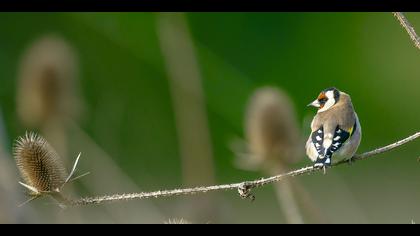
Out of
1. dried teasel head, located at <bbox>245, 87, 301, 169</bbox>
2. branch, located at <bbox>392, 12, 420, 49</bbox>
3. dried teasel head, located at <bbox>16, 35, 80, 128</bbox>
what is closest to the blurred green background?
dried teasel head, located at <bbox>16, 35, 80, 128</bbox>

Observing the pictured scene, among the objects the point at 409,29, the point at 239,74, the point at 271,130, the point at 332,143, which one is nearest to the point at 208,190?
the point at 409,29

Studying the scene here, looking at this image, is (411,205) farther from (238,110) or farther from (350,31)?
(350,31)

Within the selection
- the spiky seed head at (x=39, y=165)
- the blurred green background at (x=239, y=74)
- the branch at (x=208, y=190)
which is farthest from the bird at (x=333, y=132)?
the blurred green background at (x=239, y=74)

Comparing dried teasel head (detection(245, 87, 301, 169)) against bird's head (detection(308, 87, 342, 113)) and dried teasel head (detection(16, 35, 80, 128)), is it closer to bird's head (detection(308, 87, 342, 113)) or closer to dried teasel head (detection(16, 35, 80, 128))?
bird's head (detection(308, 87, 342, 113))

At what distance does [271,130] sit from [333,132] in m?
1.30

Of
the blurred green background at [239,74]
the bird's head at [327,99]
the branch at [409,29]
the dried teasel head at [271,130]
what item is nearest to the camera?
the branch at [409,29]

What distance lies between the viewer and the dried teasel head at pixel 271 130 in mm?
4320

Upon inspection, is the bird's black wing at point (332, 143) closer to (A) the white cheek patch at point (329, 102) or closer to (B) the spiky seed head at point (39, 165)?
(A) the white cheek patch at point (329, 102)

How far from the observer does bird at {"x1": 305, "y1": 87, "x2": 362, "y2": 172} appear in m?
3.01

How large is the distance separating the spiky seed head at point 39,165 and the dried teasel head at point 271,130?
1.75 m

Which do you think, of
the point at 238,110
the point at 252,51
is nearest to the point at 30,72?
the point at 238,110

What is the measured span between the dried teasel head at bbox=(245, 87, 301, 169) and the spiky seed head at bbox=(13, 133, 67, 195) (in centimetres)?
175

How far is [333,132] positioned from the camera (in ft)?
10.3

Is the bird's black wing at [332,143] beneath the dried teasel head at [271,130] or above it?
beneath
